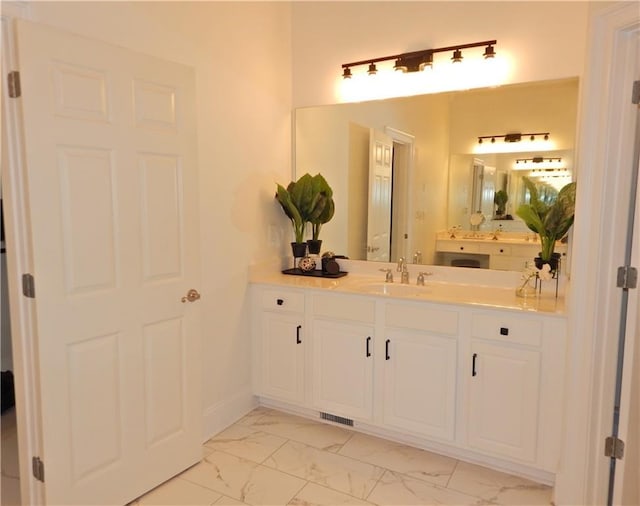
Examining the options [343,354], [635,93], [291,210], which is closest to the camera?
[635,93]

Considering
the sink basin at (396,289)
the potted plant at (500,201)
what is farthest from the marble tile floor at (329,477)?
the potted plant at (500,201)

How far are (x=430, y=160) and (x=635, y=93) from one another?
127 centimetres

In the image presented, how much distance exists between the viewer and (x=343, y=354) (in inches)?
107

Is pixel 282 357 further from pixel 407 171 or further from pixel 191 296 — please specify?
pixel 407 171

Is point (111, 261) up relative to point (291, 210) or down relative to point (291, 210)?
down

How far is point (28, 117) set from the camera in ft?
5.51

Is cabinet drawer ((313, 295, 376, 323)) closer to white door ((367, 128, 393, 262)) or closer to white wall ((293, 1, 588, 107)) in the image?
white door ((367, 128, 393, 262))

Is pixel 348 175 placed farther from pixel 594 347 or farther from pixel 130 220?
pixel 594 347

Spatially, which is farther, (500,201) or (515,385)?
(500,201)

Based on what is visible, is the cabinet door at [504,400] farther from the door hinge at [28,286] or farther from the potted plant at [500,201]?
the door hinge at [28,286]

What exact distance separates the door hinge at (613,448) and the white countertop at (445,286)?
59 cm

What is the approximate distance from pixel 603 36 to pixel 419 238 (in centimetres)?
150

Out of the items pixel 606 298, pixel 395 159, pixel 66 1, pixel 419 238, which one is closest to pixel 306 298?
pixel 419 238

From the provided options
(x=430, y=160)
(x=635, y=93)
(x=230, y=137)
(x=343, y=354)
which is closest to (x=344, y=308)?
(x=343, y=354)
